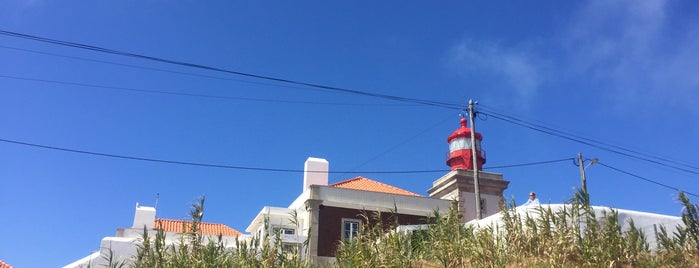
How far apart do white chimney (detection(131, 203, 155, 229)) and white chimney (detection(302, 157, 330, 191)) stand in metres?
7.90

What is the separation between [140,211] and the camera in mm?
27016

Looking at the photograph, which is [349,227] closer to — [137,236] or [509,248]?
[137,236]

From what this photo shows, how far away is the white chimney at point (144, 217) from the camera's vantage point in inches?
1048

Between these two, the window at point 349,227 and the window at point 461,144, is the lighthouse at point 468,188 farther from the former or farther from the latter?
the window at point 349,227

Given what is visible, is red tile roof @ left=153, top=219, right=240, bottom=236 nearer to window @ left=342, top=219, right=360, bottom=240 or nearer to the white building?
the white building

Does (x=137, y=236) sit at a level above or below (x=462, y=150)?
below

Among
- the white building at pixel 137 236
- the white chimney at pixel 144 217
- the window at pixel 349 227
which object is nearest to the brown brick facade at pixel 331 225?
the window at pixel 349 227

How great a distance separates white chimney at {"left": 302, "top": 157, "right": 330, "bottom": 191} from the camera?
26859 millimetres

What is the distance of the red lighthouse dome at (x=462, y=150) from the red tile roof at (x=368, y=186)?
15.7ft

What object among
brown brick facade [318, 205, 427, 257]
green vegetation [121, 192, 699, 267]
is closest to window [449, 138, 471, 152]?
brown brick facade [318, 205, 427, 257]

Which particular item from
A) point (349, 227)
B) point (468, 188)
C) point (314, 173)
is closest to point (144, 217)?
point (314, 173)

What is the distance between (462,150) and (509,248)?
2145 cm

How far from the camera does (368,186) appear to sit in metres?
27.2

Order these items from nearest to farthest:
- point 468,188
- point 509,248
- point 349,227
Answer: point 509,248, point 349,227, point 468,188
